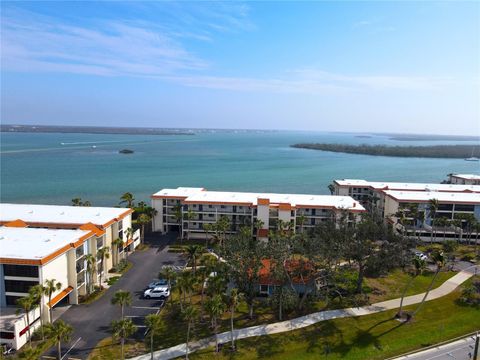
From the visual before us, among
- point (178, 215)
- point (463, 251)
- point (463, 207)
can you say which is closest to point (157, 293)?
point (178, 215)

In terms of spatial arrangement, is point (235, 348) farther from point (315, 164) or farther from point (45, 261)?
point (315, 164)

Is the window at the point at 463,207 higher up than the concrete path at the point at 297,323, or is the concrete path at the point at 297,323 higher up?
the window at the point at 463,207

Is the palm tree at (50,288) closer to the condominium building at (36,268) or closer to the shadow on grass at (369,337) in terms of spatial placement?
the condominium building at (36,268)

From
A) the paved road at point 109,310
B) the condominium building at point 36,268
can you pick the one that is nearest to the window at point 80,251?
the condominium building at point 36,268

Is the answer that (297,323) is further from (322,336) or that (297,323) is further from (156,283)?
(156,283)

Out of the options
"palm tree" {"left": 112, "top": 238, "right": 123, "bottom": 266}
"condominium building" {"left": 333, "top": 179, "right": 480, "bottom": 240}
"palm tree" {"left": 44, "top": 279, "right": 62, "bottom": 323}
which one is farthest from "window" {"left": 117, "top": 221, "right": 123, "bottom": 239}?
"condominium building" {"left": 333, "top": 179, "right": 480, "bottom": 240}

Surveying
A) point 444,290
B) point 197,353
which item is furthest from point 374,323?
point 197,353

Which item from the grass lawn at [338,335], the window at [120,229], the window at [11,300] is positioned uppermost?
the window at [120,229]
